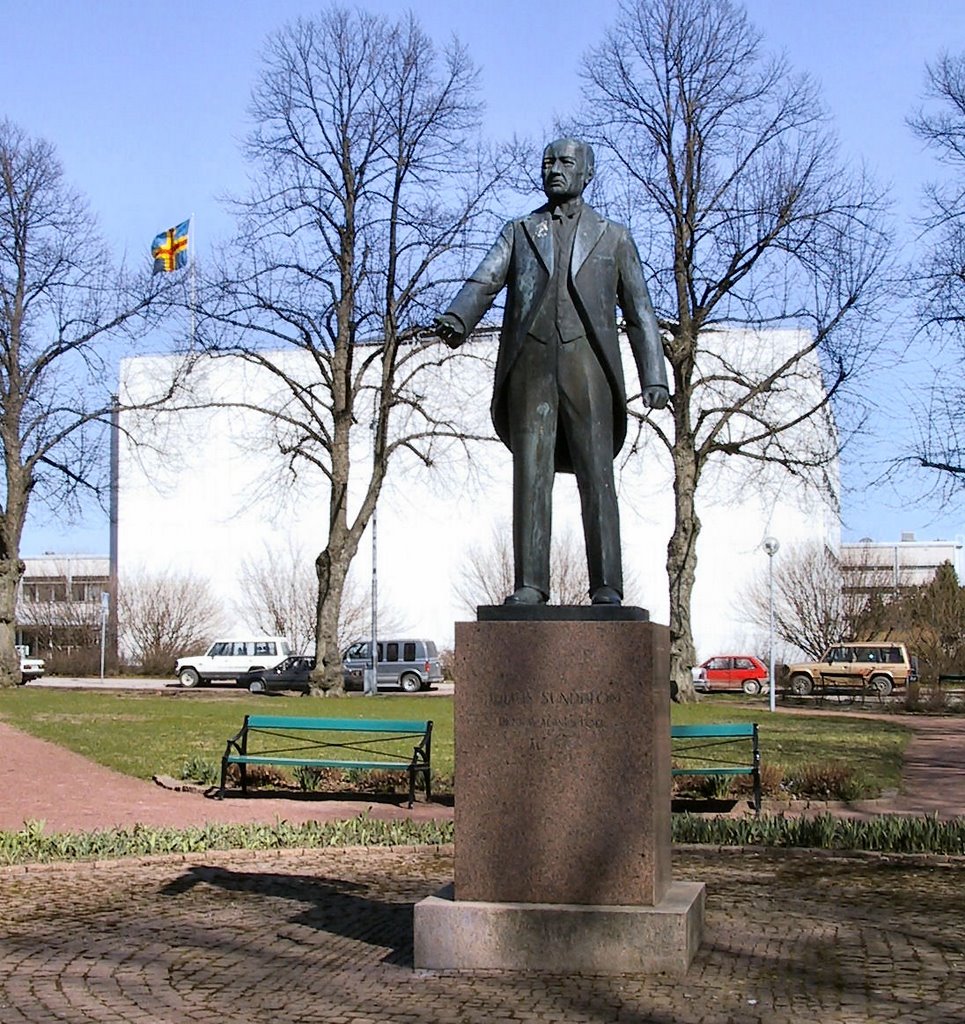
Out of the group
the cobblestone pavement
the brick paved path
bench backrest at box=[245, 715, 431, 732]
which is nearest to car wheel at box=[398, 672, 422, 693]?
the brick paved path

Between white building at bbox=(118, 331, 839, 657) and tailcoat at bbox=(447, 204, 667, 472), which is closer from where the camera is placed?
tailcoat at bbox=(447, 204, 667, 472)

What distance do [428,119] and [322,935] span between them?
27675mm

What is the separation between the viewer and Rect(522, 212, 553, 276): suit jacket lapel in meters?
7.60

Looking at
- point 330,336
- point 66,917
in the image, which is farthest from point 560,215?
point 330,336

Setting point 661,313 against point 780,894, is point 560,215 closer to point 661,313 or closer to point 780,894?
point 780,894

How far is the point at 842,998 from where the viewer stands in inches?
247

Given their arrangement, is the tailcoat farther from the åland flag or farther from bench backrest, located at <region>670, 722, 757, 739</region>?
the åland flag

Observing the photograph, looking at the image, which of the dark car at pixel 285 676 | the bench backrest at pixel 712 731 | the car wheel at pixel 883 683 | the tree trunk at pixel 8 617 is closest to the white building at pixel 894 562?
the car wheel at pixel 883 683

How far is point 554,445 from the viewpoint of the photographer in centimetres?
753

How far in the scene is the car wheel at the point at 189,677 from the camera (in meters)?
47.8

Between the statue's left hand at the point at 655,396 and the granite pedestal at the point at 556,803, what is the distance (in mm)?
1243

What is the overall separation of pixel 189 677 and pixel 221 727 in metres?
25.9

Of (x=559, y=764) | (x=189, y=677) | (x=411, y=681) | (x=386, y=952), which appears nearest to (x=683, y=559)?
(x=411, y=681)

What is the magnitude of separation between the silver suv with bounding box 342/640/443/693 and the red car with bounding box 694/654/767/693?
28.5 feet
